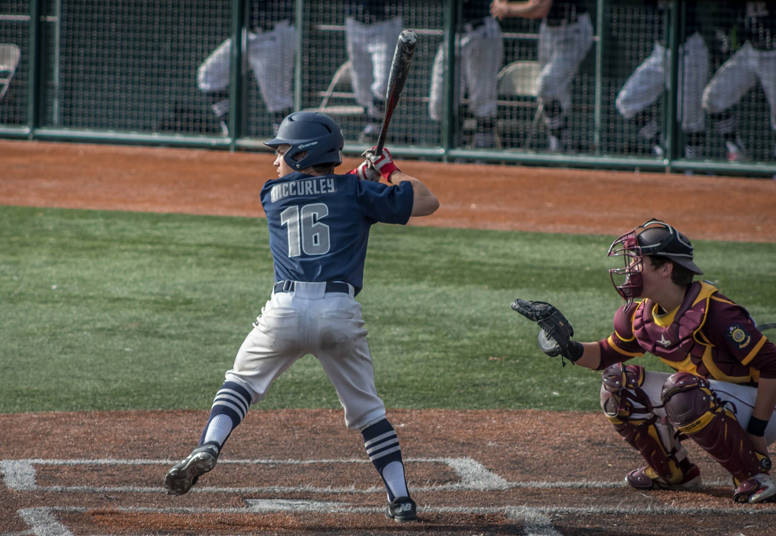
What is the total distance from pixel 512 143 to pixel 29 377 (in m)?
8.28

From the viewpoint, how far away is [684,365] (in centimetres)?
431

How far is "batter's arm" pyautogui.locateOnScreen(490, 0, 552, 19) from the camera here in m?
12.8

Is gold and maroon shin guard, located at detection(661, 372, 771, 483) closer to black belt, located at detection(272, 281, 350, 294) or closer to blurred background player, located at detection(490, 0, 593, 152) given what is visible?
black belt, located at detection(272, 281, 350, 294)

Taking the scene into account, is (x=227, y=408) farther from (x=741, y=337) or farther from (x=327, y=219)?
(x=741, y=337)

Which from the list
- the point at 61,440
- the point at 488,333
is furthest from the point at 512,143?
the point at 61,440

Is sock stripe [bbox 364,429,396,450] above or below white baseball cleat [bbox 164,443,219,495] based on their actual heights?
above

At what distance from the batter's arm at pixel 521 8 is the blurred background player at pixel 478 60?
0.36 m

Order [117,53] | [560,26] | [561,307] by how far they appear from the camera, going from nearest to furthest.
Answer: [561,307] → [560,26] → [117,53]

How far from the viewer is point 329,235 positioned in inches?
158

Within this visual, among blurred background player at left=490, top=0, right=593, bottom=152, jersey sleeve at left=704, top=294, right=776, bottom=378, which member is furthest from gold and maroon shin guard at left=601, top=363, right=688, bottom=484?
blurred background player at left=490, top=0, right=593, bottom=152

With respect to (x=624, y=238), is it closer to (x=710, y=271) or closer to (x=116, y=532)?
(x=116, y=532)

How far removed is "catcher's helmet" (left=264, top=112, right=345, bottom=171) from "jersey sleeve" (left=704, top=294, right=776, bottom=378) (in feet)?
4.79

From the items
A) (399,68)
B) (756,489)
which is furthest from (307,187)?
(756,489)

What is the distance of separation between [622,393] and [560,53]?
376 inches
